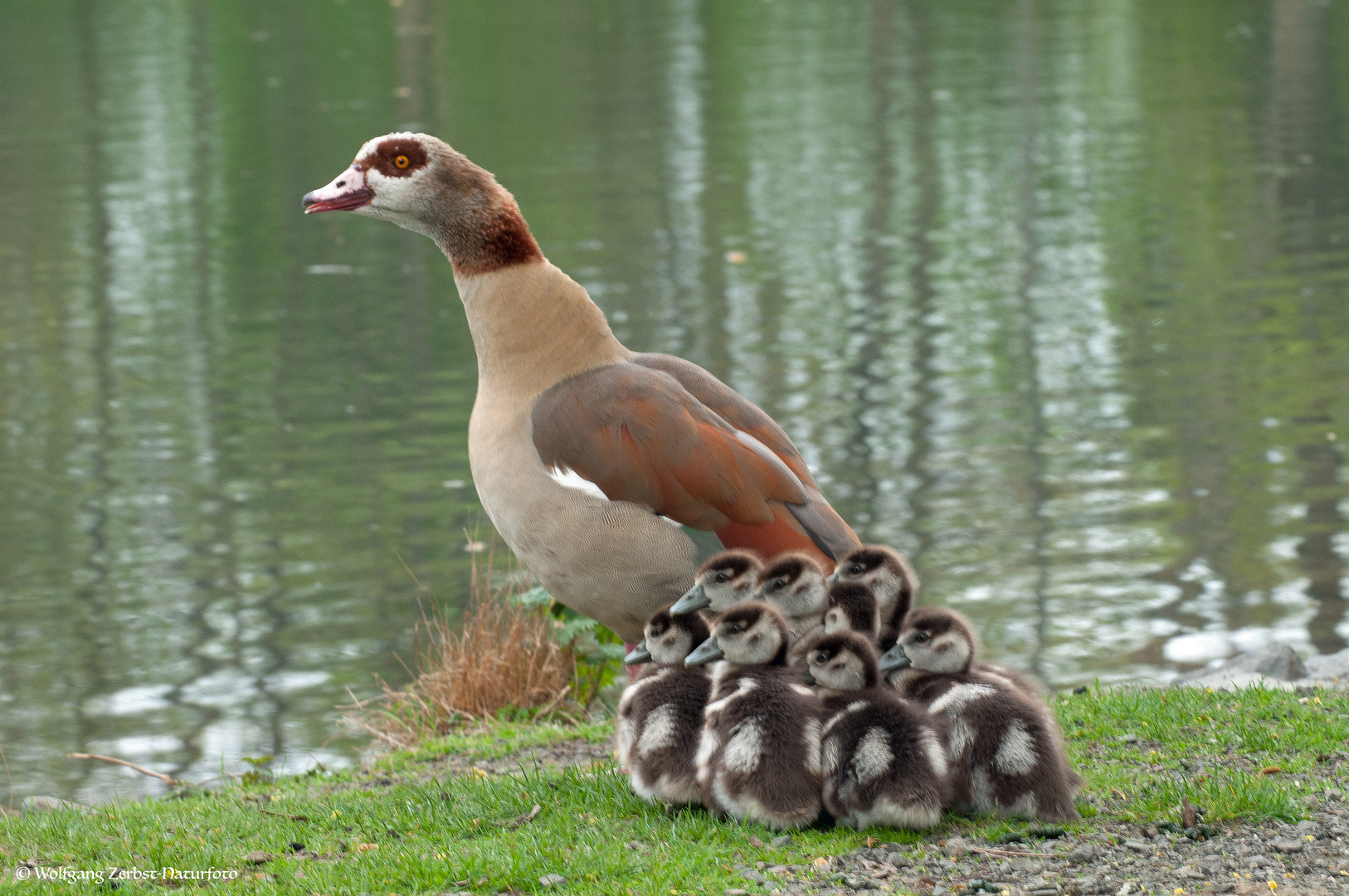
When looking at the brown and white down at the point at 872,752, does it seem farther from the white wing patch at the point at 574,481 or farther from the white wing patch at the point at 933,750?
the white wing patch at the point at 574,481

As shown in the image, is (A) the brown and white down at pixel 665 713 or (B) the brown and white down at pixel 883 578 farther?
(B) the brown and white down at pixel 883 578

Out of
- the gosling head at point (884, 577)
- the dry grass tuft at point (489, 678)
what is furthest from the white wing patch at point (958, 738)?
the dry grass tuft at point (489, 678)

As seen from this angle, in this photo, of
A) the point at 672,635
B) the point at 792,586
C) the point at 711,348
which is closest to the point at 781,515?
the point at 792,586

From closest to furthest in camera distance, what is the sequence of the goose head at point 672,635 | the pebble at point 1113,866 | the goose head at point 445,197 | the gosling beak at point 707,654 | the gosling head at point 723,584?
the pebble at point 1113,866
the gosling beak at point 707,654
the gosling head at point 723,584
the goose head at point 672,635
the goose head at point 445,197

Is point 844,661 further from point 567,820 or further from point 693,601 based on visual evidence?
point 567,820

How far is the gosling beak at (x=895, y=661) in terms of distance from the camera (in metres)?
5.61

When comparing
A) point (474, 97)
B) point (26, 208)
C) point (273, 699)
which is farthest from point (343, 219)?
point (273, 699)

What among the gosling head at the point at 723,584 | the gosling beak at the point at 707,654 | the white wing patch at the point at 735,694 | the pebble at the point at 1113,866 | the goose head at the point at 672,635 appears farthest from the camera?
the goose head at the point at 672,635

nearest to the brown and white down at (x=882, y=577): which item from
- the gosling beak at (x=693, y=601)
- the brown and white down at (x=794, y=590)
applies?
the brown and white down at (x=794, y=590)

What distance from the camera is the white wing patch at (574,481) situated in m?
6.04

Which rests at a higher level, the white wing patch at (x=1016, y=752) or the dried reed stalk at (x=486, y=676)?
the white wing patch at (x=1016, y=752)

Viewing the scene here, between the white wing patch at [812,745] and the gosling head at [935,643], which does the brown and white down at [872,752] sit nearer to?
the white wing patch at [812,745]

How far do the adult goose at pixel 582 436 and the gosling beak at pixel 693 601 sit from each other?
349mm

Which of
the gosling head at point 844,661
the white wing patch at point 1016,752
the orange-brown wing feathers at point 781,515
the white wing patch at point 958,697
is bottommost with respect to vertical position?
the white wing patch at point 1016,752
